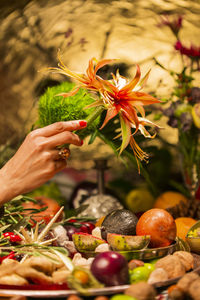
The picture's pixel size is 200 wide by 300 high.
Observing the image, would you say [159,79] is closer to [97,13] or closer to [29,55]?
[97,13]

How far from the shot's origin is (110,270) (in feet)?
1.63

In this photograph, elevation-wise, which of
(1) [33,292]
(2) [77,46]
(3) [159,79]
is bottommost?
(3) [159,79]

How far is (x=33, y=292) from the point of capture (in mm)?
487

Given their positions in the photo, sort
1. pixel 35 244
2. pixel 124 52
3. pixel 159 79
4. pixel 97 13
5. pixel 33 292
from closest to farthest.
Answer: pixel 33 292 → pixel 35 244 → pixel 97 13 → pixel 124 52 → pixel 159 79

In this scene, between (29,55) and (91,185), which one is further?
(91,185)

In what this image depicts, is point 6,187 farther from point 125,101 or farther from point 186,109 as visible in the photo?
point 186,109

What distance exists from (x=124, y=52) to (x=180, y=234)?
60cm

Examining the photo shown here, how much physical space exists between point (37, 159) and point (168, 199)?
0.69 metres

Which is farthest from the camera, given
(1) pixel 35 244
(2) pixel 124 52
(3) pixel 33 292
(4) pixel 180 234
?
(2) pixel 124 52

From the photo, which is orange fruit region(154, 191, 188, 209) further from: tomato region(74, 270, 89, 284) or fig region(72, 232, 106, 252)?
tomato region(74, 270, 89, 284)

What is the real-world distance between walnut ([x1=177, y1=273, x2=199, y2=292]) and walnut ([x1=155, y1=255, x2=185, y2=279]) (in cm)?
4

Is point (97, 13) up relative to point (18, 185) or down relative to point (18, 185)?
up

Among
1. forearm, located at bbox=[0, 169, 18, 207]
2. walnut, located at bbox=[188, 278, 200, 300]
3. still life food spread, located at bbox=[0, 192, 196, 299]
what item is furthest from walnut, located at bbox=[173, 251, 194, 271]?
forearm, located at bbox=[0, 169, 18, 207]

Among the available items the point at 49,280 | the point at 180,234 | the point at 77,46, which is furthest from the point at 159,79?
the point at 49,280
